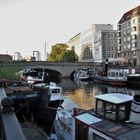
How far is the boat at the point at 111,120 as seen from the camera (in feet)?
28.1

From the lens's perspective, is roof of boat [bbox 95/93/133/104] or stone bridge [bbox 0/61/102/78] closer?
roof of boat [bbox 95/93/133/104]

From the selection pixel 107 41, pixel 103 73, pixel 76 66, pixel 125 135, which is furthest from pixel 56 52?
pixel 125 135

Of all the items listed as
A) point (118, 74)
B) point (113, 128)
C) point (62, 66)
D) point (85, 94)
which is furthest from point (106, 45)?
point (113, 128)

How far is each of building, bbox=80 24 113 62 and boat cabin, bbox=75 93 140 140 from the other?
469 feet

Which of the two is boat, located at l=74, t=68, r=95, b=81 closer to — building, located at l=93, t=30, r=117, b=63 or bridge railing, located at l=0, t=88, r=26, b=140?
building, located at l=93, t=30, r=117, b=63

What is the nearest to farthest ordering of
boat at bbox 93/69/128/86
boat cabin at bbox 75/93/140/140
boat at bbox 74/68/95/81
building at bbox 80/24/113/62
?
boat cabin at bbox 75/93/140/140, boat at bbox 93/69/128/86, boat at bbox 74/68/95/81, building at bbox 80/24/113/62

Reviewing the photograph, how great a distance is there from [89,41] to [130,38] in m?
59.0

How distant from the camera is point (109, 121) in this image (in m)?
9.62

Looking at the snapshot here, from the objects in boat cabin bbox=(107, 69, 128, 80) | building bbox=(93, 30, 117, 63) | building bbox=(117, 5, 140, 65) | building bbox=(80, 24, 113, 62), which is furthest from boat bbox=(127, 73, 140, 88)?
building bbox=(80, 24, 113, 62)

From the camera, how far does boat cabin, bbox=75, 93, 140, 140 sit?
850 centimetres

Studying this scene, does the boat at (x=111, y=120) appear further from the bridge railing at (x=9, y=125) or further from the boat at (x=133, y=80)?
the boat at (x=133, y=80)

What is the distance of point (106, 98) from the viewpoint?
10.2 m

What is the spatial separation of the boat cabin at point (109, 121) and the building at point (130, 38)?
93.3 metres

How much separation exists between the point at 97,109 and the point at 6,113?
23.6 feet
